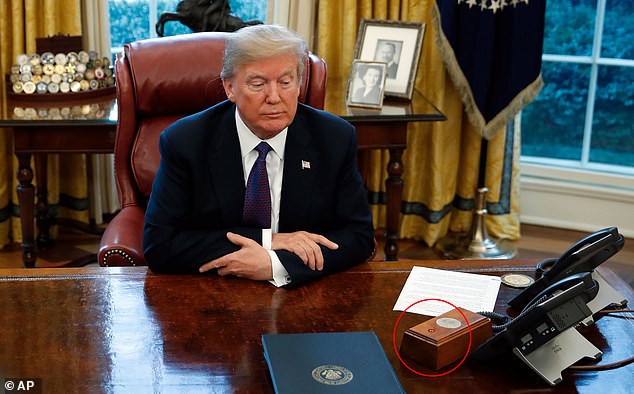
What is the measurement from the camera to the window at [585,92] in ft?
14.4

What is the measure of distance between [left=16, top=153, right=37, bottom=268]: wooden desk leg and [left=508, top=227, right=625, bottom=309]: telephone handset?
7.36ft

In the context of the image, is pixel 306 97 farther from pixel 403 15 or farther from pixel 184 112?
pixel 403 15

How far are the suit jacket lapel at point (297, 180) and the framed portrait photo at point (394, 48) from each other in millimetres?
1567

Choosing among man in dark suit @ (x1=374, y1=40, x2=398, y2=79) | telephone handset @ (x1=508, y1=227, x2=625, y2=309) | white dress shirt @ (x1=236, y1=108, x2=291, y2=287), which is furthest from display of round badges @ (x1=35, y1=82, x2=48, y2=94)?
telephone handset @ (x1=508, y1=227, x2=625, y2=309)

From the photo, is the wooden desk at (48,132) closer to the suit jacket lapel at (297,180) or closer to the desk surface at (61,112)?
the desk surface at (61,112)

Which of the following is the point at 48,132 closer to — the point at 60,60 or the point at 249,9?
the point at 60,60

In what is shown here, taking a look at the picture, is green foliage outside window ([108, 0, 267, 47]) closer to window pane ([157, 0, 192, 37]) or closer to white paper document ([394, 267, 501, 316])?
window pane ([157, 0, 192, 37])

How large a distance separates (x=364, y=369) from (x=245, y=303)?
43 cm

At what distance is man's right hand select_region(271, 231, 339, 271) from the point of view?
6.92 feet

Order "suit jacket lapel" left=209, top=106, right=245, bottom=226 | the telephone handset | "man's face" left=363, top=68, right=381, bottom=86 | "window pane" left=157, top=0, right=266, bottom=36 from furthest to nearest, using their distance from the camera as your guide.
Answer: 1. "window pane" left=157, top=0, right=266, bottom=36
2. "man's face" left=363, top=68, right=381, bottom=86
3. "suit jacket lapel" left=209, top=106, right=245, bottom=226
4. the telephone handset

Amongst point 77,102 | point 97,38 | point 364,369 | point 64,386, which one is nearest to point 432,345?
point 364,369

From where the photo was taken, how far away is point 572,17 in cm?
442

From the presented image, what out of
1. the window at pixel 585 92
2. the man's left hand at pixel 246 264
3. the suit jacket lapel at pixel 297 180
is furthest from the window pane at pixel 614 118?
the man's left hand at pixel 246 264

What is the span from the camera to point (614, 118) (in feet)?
14.7
